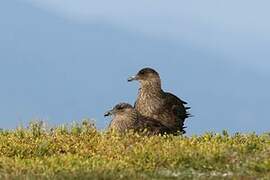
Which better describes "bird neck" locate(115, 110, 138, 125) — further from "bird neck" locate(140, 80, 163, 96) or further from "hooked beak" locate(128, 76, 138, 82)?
"hooked beak" locate(128, 76, 138, 82)

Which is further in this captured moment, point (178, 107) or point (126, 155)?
point (178, 107)

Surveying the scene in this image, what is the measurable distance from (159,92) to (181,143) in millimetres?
6537

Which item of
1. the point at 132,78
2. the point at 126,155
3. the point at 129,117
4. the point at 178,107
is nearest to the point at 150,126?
the point at 129,117

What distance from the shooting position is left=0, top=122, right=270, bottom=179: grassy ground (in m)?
17.2

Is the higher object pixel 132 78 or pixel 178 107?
pixel 132 78

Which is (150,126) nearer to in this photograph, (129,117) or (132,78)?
(129,117)

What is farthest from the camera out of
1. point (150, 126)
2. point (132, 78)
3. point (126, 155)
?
point (132, 78)

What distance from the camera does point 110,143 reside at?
21.4 m

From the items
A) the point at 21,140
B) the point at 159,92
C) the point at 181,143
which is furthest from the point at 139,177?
the point at 159,92

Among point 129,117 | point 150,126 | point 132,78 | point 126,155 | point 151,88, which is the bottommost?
point 126,155

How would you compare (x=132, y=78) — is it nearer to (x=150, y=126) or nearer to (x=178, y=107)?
(x=178, y=107)

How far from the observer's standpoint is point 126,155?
20016 millimetres

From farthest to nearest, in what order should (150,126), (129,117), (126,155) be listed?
(129,117) < (150,126) < (126,155)

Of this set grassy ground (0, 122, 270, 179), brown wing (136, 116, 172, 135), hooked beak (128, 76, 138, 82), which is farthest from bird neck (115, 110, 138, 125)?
hooked beak (128, 76, 138, 82)
